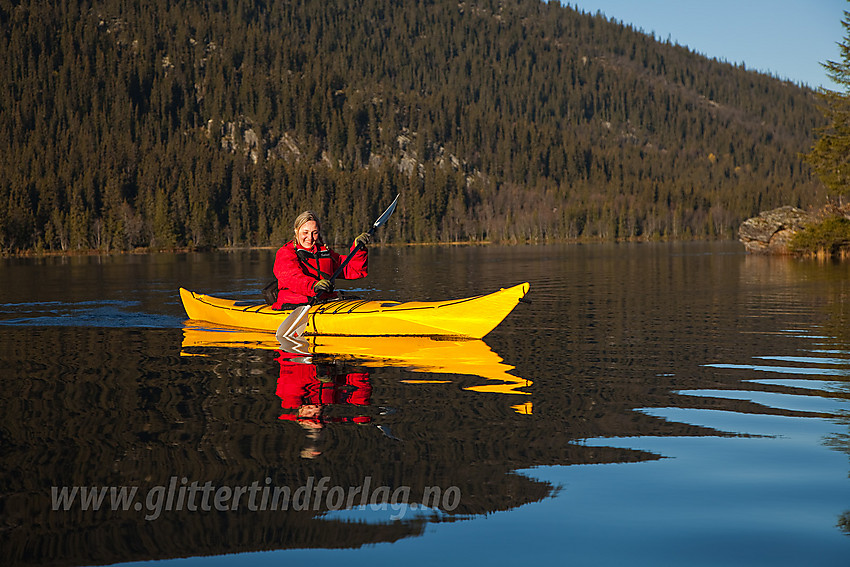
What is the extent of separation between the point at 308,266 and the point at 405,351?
266 centimetres

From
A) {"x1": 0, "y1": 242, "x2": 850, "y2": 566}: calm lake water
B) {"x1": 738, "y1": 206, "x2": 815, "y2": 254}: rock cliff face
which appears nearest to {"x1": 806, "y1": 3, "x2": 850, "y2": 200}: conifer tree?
{"x1": 738, "y1": 206, "x2": 815, "y2": 254}: rock cliff face

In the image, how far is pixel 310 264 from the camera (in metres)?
15.0

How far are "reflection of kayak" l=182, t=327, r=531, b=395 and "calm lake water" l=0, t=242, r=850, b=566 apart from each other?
99 millimetres

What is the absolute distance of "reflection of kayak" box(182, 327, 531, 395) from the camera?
11.3 meters

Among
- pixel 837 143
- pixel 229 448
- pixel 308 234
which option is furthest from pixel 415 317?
pixel 837 143

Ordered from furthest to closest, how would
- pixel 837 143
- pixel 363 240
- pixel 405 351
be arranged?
pixel 837 143 → pixel 363 240 → pixel 405 351

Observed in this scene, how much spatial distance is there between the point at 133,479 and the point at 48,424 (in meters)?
2.52

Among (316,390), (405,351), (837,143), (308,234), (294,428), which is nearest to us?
(294,428)

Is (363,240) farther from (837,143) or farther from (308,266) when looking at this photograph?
(837,143)

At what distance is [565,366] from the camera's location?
11.8 meters

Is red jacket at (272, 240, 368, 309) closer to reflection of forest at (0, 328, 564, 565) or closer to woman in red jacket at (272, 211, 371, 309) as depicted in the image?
woman in red jacket at (272, 211, 371, 309)

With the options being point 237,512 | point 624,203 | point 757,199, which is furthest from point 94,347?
point 757,199

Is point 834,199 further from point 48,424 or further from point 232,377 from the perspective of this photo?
point 48,424

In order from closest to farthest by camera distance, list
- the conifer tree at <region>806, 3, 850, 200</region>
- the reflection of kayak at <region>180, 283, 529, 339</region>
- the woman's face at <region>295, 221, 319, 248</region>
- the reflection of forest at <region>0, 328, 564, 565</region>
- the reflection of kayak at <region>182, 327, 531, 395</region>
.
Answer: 1. the reflection of forest at <region>0, 328, 564, 565</region>
2. the reflection of kayak at <region>182, 327, 531, 395</region>
3. the woman's face at <region>295, 221, 319, 248</region>
4. the reflection of kayak at <region>180, 283, 529, 339</region>
5. the conifer tree at <region>806, 3, 850, 200</region>
